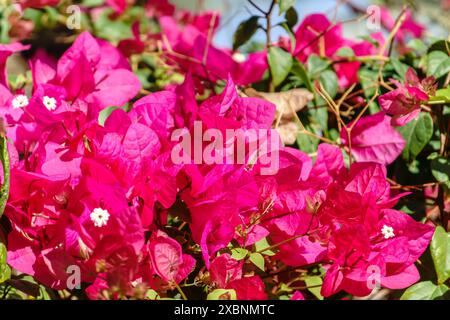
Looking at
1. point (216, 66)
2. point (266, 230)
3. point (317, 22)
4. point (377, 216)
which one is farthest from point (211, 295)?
point (317, 22)

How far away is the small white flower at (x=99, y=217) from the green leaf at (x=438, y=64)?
54cm

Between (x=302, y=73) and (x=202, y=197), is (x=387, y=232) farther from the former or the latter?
(x=302, y=73)

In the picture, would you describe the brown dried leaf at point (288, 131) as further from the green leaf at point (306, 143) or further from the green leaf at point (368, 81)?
the green leaf at point (368, 81)

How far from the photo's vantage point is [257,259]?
2.17ft

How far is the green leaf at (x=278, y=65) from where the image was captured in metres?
0.91

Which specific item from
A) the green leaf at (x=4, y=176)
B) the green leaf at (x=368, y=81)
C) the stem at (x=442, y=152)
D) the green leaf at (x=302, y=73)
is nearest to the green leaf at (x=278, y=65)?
the green leaf at (x=302, y=73)

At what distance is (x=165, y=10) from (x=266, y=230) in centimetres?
99

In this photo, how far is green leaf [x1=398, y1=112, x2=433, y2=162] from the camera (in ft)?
2.83

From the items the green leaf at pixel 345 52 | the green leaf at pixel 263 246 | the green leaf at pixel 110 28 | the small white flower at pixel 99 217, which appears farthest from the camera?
the green leaf at pixel 110 28

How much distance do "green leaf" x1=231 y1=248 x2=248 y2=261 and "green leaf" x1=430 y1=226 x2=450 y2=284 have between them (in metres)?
0.24

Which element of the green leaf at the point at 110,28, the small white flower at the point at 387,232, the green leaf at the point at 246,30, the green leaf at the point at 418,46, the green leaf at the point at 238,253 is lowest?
the green leaf at the point at 110,28

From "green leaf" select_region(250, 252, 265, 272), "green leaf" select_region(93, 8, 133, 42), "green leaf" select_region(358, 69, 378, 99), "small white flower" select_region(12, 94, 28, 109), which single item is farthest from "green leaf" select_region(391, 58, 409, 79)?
Answer: "green leaf" select_region(93, 8, 133, 42)

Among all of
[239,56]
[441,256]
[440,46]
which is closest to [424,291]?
[441,256]

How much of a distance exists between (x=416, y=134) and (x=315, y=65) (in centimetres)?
21
